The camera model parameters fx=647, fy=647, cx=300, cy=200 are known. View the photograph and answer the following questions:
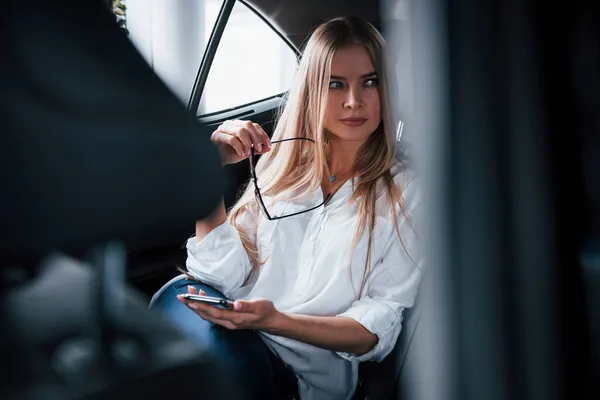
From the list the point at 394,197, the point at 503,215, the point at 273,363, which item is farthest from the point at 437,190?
the point at 273,363

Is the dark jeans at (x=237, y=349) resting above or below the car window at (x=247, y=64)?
below

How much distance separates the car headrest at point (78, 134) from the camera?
36cm

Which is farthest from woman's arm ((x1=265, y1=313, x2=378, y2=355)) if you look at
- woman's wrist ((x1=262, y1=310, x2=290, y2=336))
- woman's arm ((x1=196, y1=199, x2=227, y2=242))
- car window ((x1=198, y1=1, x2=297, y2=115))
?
car window ((x1=198, y1=1, x2=297, y2=115))

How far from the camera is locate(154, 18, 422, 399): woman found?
2.03ft

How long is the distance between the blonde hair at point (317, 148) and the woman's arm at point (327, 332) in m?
0.06

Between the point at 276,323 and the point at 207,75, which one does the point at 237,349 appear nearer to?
the point at 276,323

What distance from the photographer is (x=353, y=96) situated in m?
0.65

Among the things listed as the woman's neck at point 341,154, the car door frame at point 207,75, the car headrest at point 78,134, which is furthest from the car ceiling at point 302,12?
the car headrest at point 78,134

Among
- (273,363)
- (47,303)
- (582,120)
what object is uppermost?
(582,120)

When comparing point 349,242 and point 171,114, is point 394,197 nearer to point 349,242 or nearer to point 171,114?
point 349,242

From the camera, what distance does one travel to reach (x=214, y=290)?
2.29ft

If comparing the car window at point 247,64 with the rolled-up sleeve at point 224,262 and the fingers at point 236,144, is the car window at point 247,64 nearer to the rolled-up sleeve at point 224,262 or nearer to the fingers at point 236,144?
the fingers at point 236,144

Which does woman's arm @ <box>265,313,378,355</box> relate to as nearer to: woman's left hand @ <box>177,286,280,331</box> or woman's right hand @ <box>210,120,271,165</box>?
woman's left hand @ <box>177,286,280,331</box>

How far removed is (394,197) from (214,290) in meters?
0.22
